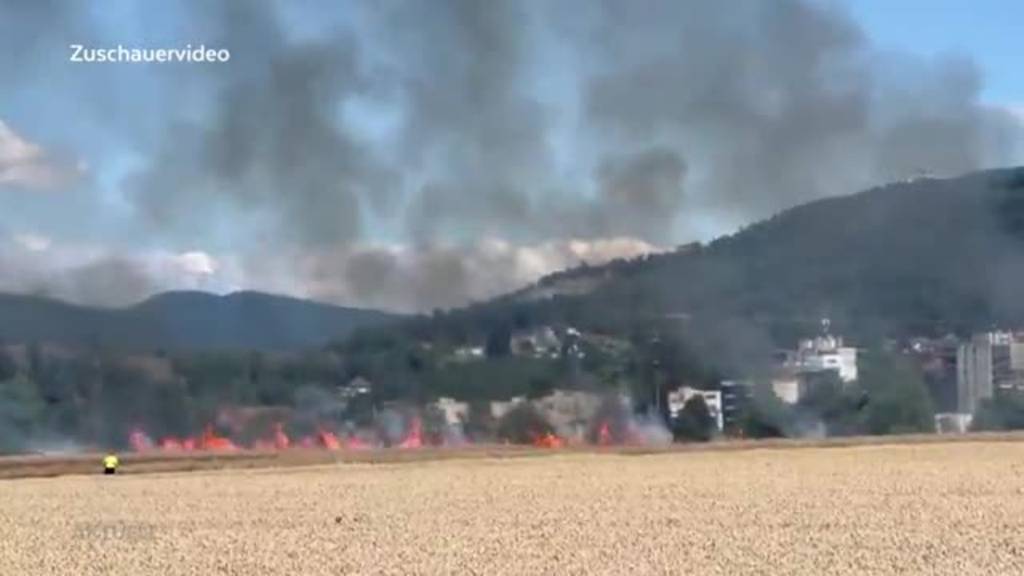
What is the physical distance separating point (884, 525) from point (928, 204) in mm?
113558

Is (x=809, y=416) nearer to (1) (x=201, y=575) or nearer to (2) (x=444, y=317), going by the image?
(2) (x=444, y=317)

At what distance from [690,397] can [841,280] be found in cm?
3719

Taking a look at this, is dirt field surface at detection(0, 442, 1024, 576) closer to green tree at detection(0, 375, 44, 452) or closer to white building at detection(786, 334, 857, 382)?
green tree at detection(0, 375, 44, 452)

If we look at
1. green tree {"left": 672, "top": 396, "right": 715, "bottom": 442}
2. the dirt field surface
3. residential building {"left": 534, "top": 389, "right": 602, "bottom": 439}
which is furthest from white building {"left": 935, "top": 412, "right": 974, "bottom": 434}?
the dirt field surface

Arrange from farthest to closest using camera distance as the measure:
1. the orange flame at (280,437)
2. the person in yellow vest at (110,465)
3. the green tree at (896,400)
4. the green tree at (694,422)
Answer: the green tree at (896,400) → the green tree at (694,422) → the orange flame at (280,437) → the person in yellow vest at (110,465)

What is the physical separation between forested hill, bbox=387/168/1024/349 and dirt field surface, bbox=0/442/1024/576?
155ft

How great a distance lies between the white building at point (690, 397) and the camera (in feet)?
326

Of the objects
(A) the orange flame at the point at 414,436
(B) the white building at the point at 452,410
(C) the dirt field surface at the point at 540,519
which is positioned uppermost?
(B) the white building at the point at 452,410

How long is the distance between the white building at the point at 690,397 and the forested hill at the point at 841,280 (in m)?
7.98

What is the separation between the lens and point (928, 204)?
145 meters

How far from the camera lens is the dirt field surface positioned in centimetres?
2984

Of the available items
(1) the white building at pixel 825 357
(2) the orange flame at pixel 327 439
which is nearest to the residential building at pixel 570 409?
(2) the orange flame at pixel 327 439

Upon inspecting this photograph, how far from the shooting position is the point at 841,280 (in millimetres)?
134875

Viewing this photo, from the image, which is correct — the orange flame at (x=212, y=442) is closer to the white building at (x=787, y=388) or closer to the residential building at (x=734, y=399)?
the residential building at (x=734, y=399)
